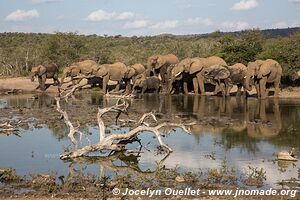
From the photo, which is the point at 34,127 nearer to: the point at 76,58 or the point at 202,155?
the point at 202,155

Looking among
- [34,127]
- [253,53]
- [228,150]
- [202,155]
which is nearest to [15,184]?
[202,155]

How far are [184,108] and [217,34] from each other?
63751mm

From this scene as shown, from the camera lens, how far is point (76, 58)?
52.2 m

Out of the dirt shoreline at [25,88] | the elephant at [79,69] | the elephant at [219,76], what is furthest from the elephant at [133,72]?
the dirt shoreline at [25,88]

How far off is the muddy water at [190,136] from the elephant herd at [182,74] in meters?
1.71

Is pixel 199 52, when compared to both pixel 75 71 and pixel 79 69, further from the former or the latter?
pixel 75 71

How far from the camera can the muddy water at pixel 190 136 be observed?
591 inches

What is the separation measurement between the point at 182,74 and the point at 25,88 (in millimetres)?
11975

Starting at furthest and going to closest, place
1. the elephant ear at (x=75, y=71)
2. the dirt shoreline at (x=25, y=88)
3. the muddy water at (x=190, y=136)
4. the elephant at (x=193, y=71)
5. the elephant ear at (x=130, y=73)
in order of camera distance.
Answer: the elephant ear at (x=75, y=71) → the elephant ear at (x=130, y=73) → the elephant at (x=193, y=71) → the dirt shoreline at (x=25, y=88) → the muddy water at (x=190, y=136)

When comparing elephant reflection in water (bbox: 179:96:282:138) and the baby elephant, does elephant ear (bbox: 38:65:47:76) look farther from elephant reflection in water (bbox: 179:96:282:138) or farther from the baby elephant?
elephant reflection in water (bbox: 179:96:282:138)

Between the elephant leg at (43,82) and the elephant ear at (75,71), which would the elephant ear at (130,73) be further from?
the elephant leg at (43,82)

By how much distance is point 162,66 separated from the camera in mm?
38312

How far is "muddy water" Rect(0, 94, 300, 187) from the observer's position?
15.0m

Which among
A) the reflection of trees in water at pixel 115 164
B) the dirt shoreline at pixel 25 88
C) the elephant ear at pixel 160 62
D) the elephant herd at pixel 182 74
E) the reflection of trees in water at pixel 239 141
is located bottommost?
the dirt shoreline at pixel 25 88
